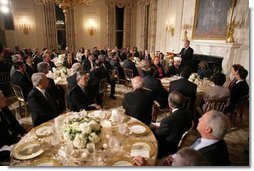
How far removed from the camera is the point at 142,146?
2188 millimetres

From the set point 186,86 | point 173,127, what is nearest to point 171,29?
point 186,86

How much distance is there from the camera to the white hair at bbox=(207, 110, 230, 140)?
1.88 meters

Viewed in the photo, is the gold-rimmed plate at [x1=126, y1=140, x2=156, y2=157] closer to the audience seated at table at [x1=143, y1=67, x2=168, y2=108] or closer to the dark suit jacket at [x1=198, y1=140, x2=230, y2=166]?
the dark suit jacket at [x1=198, y1=140, x2=230, y2=166]

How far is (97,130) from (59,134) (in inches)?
20.0

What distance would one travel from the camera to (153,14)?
11.0 meters

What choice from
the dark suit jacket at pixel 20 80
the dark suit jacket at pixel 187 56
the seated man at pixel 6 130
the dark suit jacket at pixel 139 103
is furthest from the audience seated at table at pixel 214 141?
the dark suit jacket at pixel 187 56

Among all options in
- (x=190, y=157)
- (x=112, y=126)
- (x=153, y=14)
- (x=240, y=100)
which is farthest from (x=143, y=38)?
(x=190, y=157)

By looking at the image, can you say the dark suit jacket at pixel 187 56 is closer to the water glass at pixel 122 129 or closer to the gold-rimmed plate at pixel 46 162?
the water glass at pixel 122 129

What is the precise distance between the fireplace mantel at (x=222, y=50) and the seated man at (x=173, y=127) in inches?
194

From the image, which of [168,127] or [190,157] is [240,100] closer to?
[168,127]

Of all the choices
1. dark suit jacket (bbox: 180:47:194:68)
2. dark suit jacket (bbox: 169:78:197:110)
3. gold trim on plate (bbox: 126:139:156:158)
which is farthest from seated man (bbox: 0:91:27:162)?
dark suit jacket (bbox: 180:47:194:68)

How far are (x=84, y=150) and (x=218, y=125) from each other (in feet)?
4.56

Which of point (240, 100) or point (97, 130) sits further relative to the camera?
point (240, 100)

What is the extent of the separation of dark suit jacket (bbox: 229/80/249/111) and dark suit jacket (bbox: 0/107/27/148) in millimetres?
4122
